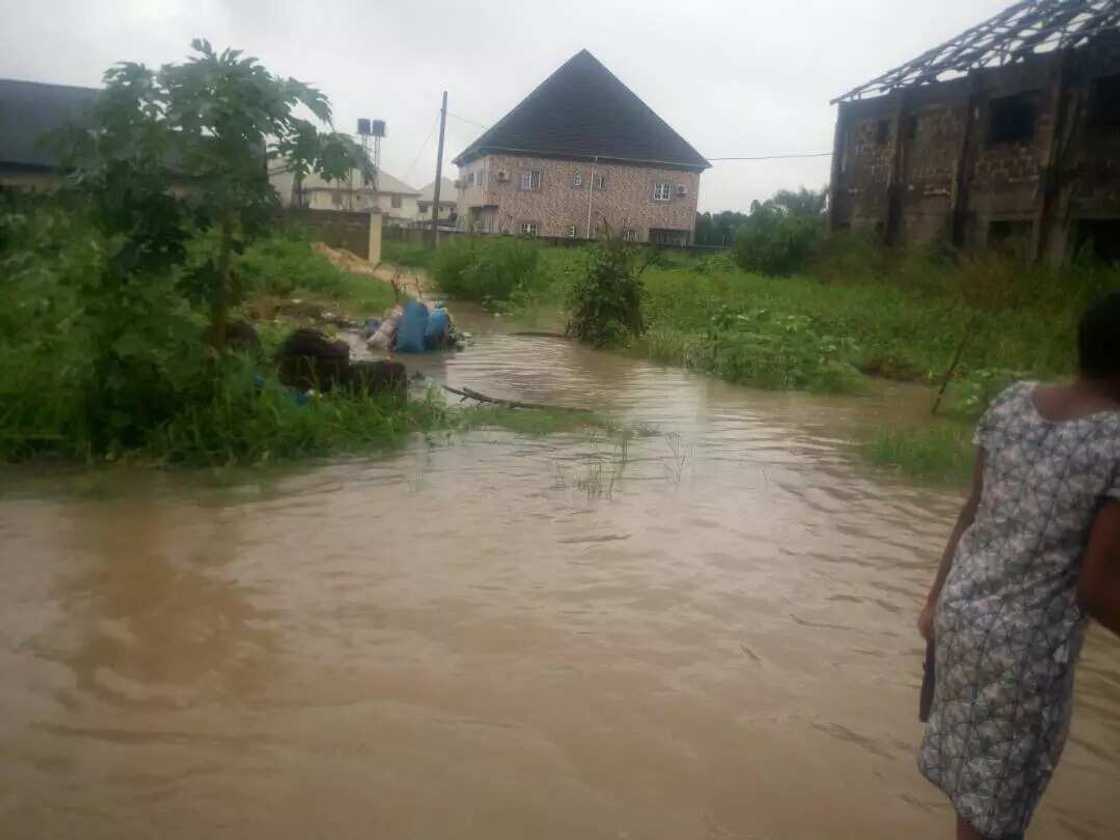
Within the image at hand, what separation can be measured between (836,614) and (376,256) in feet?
A: 99.4

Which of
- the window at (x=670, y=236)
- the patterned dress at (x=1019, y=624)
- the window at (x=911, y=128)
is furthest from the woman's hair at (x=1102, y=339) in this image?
the window at (x=670, y=236)

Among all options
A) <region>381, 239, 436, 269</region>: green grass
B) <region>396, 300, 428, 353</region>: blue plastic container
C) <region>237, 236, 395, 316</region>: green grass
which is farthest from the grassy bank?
<region>381, 239, 436, 269</region>: green grass

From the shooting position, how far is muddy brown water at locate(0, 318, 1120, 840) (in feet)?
9.65

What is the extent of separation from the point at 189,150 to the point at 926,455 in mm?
5285

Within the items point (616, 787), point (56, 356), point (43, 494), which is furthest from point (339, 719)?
point (56, 356)

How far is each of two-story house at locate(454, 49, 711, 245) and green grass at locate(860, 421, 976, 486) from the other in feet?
106

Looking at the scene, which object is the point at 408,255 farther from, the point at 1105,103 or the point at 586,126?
the point at 1105,103

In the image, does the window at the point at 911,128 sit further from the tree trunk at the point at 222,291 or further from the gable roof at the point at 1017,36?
the tree trunk at the point at 222,291

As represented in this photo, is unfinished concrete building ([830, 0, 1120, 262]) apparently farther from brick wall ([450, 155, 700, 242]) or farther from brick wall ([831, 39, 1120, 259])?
brick wall ([450, 155, 700, 242])

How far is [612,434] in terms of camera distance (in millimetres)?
8219

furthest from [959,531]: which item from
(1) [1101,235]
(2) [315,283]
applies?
(2) [315,283]

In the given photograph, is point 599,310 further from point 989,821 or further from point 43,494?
point 989,821

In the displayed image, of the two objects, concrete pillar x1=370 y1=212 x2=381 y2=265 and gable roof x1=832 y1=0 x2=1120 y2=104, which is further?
concrete pillar x1=370 y1=212 x2=381 y2=265

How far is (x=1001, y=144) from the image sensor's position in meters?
20.3
